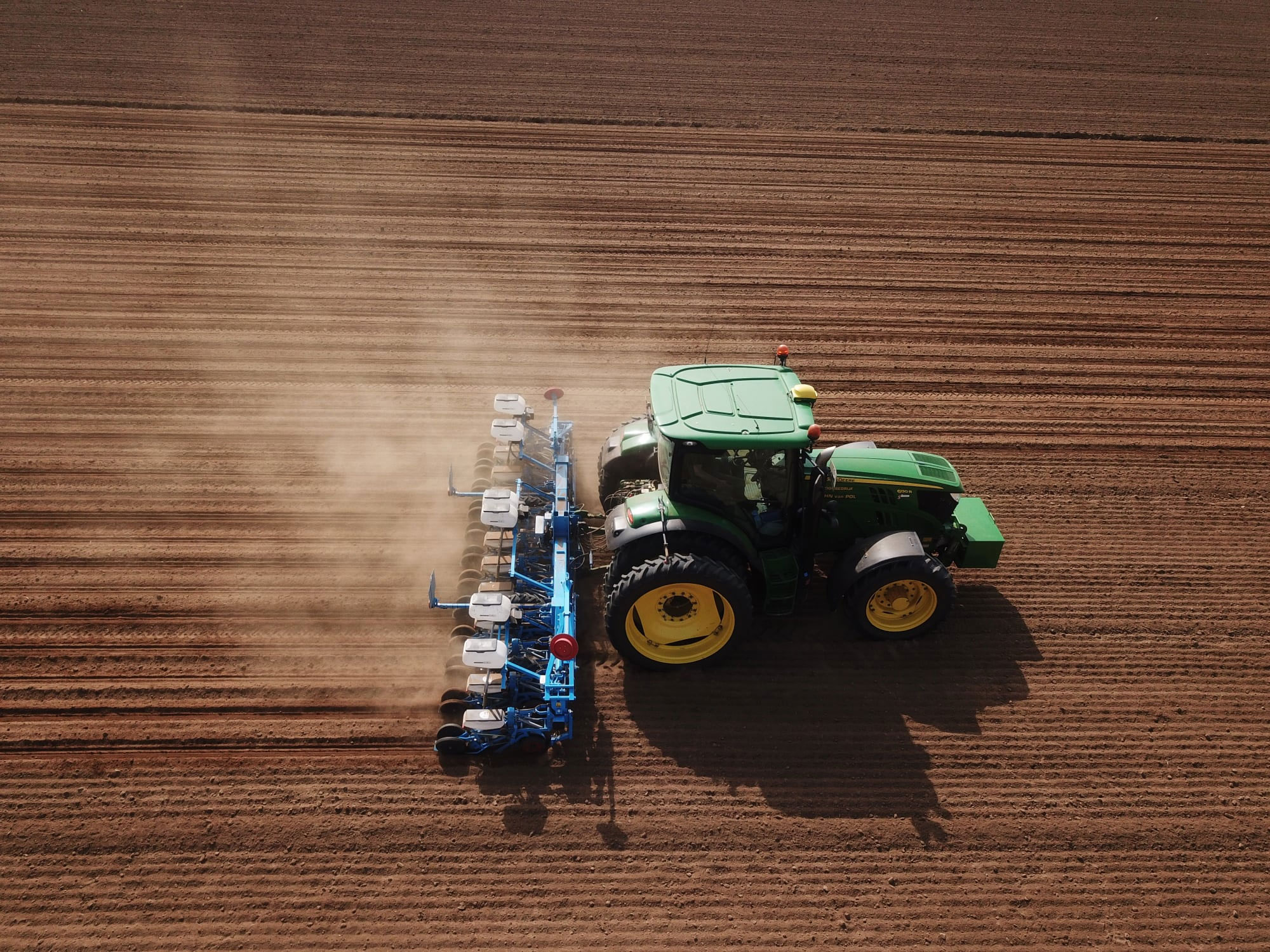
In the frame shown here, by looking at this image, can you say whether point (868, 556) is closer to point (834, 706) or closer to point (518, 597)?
point (834, 706)

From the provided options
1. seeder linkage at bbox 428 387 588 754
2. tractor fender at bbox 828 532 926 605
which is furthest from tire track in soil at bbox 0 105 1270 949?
tractor fender at bbox 828 532 926 605

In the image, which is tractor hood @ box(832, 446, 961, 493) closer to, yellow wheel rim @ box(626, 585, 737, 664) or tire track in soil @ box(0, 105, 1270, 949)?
tire track in soil @ box(0, 105, 1270, 949)

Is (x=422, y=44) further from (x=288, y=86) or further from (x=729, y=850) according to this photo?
(x=729, y=850)

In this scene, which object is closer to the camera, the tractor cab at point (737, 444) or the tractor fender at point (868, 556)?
the tractor cab at point (737, 444)

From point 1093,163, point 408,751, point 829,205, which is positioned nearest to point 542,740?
point 408,751

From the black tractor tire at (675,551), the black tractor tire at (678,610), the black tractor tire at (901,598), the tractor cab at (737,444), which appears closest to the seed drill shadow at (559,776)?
the black tractor tire at (678,610)

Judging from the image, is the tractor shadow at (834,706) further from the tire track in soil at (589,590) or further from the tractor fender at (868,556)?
the tractor fender at (868,556)

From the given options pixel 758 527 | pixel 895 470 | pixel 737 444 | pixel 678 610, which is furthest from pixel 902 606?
pixel 737 444
